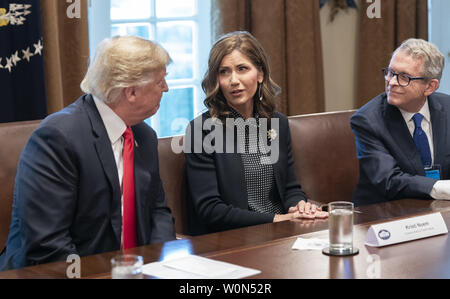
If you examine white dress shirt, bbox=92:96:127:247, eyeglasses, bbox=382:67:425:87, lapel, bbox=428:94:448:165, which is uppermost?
eyeglasses, bbox=382:67:425:87

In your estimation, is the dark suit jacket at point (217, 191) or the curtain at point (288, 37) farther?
the curtain at point (288, 37)

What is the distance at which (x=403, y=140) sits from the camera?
2.74m

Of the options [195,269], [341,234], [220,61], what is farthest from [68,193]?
[220,61]

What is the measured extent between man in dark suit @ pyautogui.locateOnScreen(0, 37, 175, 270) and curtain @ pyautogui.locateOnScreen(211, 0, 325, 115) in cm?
136

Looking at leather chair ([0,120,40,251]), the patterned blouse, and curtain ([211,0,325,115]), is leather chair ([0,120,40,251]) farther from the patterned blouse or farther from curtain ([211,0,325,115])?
curtain ([211,0,325,115])

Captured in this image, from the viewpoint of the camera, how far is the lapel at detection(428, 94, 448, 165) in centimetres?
277

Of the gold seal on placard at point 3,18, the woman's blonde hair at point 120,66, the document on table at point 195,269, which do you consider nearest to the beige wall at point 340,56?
the gold seal on placard at point 3,18

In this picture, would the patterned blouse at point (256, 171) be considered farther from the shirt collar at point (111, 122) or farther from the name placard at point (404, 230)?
the name placard at point (404, 230)

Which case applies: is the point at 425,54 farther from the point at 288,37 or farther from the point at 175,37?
the point at 175,37

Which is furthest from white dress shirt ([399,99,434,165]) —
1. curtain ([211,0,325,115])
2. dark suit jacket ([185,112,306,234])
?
curtain ([211,0,325,115])

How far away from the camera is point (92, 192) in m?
2.06

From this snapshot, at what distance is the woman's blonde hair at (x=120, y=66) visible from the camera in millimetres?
2125
